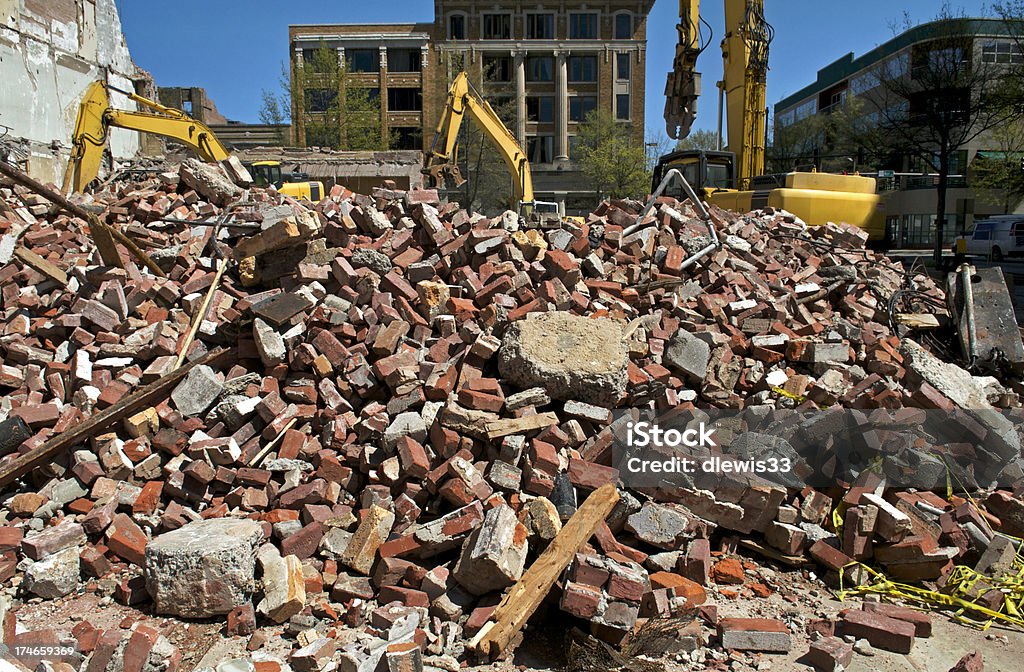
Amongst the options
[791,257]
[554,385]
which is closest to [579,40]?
[791,257]

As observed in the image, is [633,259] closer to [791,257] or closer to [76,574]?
[791,257]

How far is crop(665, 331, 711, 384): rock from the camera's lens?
216 inches

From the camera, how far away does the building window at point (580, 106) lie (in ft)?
150

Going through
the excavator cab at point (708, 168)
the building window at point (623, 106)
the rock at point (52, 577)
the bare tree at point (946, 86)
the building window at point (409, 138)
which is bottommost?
the rock at point (52, 577)

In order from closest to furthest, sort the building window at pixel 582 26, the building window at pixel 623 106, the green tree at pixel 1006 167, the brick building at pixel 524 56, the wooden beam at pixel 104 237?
the wooden beam at pixel 104 237
the green tree at pixel 1006 167
the brick building at pixel 524 56
the building window at pixel 582 26
the building window at pixel 623 106

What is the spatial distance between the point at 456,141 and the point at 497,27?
35908 millimetres

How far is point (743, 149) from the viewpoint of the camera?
585 inches

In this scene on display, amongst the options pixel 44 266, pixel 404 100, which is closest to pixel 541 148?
pixel 404 100

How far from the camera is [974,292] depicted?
665 cm

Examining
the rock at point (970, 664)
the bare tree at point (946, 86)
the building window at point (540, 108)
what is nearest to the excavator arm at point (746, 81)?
the bare tree at point (946, 86)

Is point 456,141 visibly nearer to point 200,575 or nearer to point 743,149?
point 743,149

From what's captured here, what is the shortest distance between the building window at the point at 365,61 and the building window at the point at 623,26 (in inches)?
633

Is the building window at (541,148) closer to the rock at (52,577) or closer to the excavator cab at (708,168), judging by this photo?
the excavator cab at (708,168)

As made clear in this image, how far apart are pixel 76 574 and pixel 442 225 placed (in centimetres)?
433
